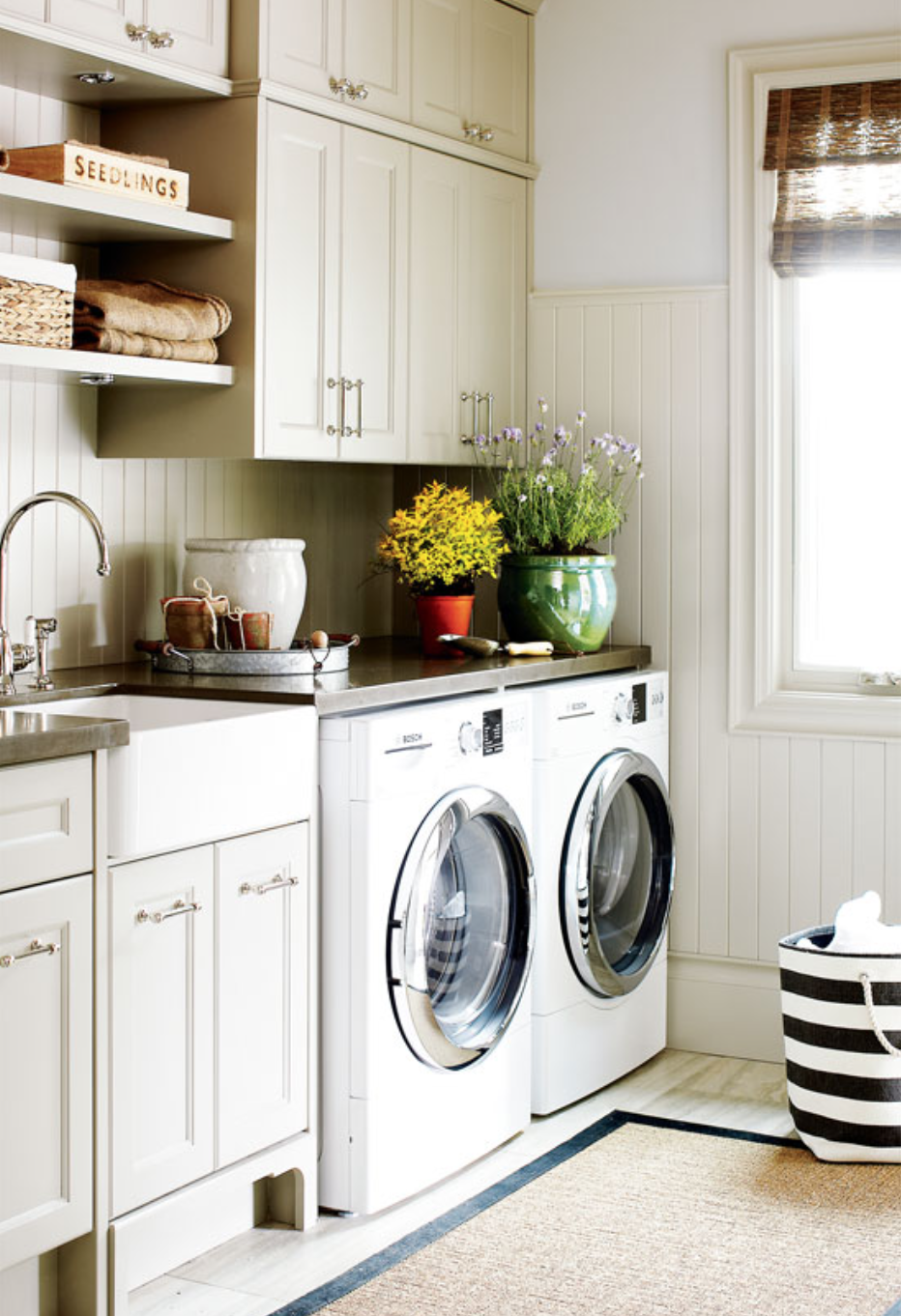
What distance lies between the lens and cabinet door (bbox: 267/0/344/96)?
325cm

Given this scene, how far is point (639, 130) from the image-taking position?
13.5 ft

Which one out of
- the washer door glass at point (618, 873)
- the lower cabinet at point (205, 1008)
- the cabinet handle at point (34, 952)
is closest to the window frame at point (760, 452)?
the washer door glass at point (618, 873)

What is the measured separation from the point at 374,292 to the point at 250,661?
93 cm

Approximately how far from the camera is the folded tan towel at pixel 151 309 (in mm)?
3021

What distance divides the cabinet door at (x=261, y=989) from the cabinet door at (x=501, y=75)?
199cm

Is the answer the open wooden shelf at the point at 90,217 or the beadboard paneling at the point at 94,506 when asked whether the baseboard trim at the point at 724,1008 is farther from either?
the open wooden shelf at the point at 90,217

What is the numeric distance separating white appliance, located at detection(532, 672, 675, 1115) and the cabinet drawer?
125cm

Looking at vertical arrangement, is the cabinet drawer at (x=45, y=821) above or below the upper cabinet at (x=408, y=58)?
below

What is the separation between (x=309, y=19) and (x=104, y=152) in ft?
2.08

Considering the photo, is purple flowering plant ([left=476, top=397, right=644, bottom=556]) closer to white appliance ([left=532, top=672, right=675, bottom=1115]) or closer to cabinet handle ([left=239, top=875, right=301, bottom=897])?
white appliance ([left=532, top=672, right=675, bottom=1115])

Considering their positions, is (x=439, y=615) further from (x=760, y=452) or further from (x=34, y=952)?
(x=34, y=952)

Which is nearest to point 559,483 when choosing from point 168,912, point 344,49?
point 344,49

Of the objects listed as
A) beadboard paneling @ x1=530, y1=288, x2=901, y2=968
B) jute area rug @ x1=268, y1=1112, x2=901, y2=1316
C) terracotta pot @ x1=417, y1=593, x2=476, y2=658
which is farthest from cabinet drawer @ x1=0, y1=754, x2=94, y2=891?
beadboard paneling @ x1=530, y1=288, x2=901, y2=968

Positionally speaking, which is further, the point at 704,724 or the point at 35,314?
the point at 704,724
